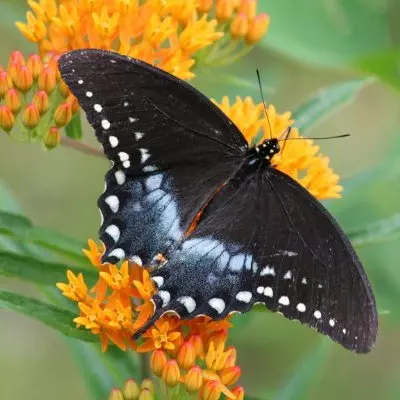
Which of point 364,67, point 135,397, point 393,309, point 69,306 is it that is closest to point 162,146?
point 69,306

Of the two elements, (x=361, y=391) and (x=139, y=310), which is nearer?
(x=139, y=310)

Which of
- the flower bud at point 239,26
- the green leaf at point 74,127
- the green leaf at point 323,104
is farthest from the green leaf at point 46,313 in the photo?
the flower bud at point 239,26

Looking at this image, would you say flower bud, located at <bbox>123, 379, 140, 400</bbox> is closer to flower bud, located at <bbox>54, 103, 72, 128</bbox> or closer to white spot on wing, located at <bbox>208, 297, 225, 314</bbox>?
white spot on wing, located at <bbox>208, 297, 225, 314</bbox>

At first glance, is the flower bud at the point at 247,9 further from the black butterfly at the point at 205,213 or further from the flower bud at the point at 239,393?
the flower bud at the point at 239,393

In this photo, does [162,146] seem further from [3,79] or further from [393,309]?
[393,309]

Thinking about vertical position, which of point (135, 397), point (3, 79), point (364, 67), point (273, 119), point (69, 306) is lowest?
point (135, 397)

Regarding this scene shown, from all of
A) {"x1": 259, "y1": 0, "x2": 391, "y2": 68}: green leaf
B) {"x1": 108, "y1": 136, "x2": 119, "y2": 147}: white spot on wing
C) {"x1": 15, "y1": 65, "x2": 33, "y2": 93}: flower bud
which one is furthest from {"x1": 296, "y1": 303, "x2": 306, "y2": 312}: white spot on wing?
{"x1": 259, "y1": 0, "x2": 391, "y2": 68}: green leaf

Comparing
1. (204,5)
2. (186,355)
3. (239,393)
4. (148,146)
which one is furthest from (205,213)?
(204,5)
